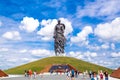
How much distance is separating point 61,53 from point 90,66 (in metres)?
13.0

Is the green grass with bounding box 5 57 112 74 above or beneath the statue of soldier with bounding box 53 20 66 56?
beneath

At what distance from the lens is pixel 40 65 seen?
363 ft

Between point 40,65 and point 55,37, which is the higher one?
point 55,37

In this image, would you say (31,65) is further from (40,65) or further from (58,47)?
(58,47)

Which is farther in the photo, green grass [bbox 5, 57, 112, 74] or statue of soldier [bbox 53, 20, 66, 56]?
statue of soldier [bbox 53, 20, 66, 56]

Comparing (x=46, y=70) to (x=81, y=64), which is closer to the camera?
(x=46, y=70)

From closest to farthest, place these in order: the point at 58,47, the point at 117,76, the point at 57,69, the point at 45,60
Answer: the point at 117,76
the point at 57,69
the point at 58,47
the point at 45,60

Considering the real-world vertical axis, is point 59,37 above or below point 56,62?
above

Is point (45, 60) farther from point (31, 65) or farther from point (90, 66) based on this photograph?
point (90, 66)

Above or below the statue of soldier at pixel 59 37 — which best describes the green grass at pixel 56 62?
below

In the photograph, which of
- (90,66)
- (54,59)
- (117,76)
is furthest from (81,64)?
(117,76)

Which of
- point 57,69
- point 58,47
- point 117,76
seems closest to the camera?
point 117,76

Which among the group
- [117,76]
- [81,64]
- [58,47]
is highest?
[58,47]

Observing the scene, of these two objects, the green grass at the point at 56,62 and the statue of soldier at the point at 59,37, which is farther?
the statue of soldier at the point at 59,37
